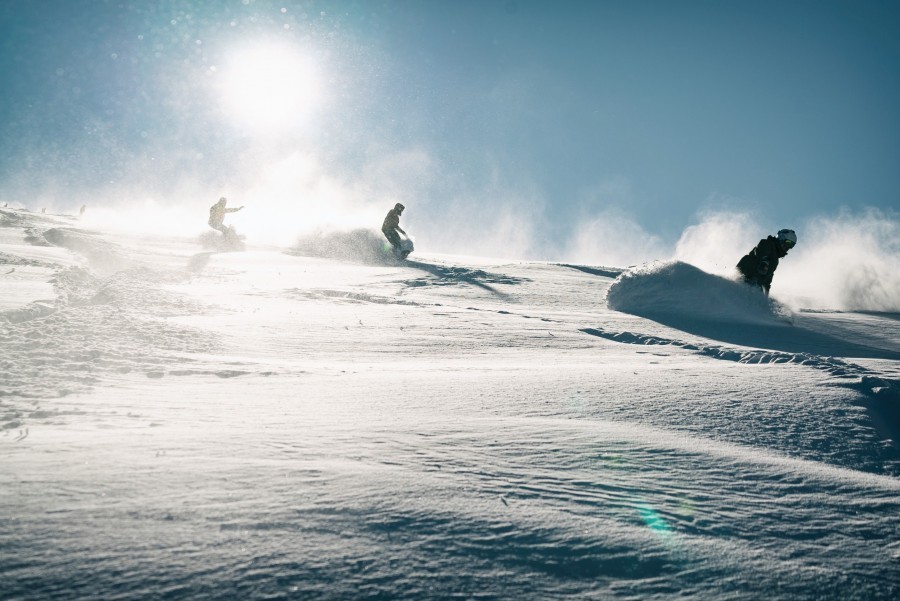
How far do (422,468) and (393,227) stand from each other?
45.5ft

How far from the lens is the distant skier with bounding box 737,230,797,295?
27.6 feet

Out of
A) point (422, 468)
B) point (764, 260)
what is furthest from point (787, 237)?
point (422, 468)

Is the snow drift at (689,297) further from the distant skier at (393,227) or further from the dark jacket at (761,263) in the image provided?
the distant skier at (393,227)

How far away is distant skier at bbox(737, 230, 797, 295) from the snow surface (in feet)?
14.5

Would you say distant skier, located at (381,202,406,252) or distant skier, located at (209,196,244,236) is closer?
distant skier, located at (381,202,406,252)

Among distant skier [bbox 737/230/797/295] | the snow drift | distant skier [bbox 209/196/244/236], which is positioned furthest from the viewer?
distant skier [bbox 209/196/244/236]

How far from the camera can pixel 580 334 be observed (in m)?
5.64

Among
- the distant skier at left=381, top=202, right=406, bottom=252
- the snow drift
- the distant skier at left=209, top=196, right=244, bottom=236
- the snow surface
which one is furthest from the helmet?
the distant skier at left=209, top=196, right=244, bottom=236

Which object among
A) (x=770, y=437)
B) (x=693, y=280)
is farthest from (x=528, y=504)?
(x=693, y=280)

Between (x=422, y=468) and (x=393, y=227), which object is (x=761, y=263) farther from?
(x=393, y=227)

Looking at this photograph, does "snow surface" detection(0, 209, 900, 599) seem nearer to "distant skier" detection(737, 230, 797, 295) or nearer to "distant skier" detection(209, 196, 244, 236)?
"distant skier" detection(737, 230, 797, 295)

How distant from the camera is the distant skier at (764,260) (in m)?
8.42

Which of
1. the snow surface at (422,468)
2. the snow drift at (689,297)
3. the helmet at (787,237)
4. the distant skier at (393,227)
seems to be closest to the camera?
the snow surface at (422,468)

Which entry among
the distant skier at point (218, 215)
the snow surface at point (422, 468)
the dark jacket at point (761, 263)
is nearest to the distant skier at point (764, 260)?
the dark jacket at point (761, 263)
